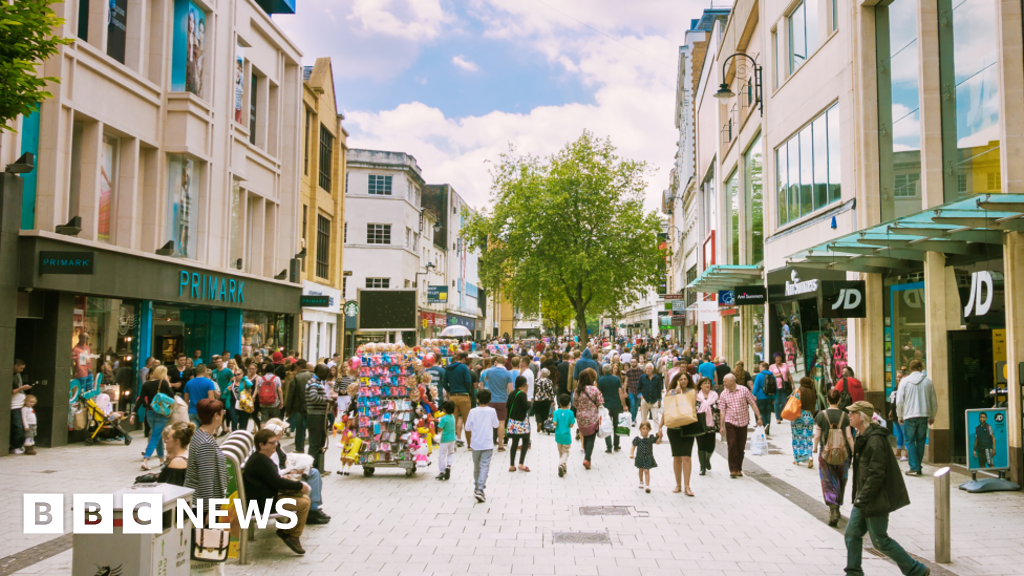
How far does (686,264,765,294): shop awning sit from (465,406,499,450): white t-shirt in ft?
46.7

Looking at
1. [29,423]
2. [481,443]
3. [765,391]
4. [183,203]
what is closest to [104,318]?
[29,423]

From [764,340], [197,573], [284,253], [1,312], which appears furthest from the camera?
[284,253]

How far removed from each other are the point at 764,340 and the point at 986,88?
12091mm

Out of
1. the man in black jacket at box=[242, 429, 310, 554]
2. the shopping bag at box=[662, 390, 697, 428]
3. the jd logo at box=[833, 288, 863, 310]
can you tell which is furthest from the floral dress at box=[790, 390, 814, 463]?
the man in black jacket at box=[242, 429, 310, 554]

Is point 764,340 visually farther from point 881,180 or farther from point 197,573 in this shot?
point 197,573

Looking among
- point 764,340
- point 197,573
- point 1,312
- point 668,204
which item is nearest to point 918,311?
point 764,340

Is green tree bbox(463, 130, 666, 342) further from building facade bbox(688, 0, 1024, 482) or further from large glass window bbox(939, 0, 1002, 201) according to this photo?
large glass window bbox(939, 0, 1002, 201)

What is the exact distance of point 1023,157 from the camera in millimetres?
10875

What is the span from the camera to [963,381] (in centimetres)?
1273

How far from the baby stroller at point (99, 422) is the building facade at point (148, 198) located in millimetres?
318

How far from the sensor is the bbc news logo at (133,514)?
5211 mm

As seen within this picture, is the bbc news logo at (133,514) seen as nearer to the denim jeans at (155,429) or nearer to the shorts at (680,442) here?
the denim jeans at (155,429)

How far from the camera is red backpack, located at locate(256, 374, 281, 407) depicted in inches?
601

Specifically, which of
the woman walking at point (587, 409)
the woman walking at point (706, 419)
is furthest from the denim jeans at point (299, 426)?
the woman walking at point (706, 419)
